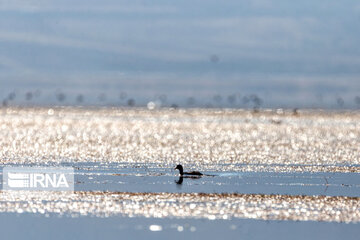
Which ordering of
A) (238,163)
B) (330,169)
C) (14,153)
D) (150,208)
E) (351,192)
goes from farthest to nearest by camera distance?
(14,153) < (238,163) < (330,169) < (351,192) < (150,208)

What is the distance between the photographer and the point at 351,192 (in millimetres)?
43875

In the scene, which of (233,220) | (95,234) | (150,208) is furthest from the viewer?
(150,208)

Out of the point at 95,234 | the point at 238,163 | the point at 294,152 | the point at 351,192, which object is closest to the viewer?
the point at 95,234

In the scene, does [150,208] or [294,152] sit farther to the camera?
[294,152]

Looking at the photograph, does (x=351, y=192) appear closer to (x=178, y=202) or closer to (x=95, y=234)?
(x=178, y=202)

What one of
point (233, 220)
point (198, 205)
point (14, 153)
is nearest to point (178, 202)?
point (198, 205)

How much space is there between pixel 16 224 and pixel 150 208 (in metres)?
5.49

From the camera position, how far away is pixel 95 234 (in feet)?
105

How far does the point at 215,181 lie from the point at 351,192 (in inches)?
257

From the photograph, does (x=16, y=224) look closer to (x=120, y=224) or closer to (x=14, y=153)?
(x=120, y=224)

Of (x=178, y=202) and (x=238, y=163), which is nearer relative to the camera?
(x=178, y=202)

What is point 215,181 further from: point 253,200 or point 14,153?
point 14,153

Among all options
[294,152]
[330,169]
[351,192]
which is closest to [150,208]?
[351,192]

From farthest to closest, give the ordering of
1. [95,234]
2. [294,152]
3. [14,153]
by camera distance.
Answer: [294,152] → [14,153] → [95,234]
